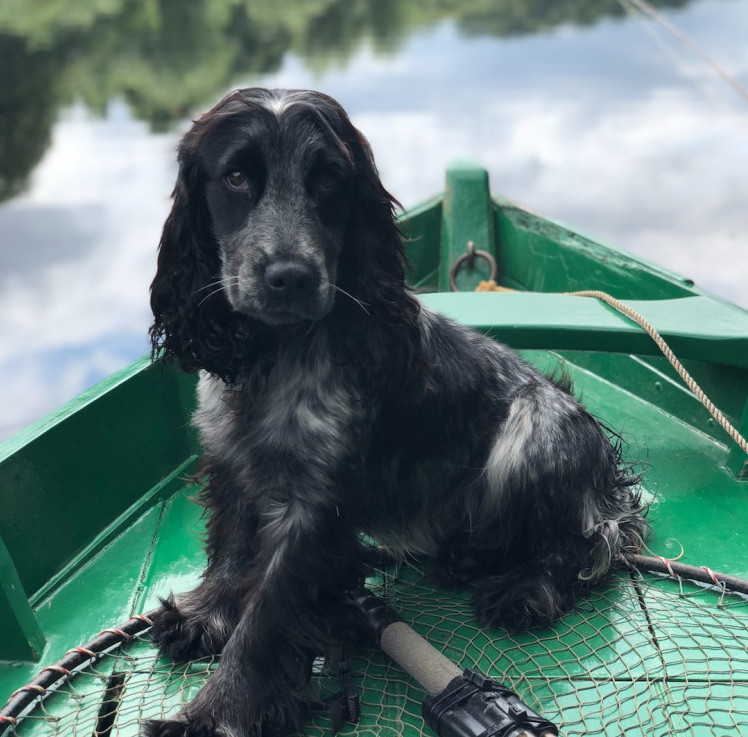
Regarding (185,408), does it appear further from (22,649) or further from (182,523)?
(22,649)

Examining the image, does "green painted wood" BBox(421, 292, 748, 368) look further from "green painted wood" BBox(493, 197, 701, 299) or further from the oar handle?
the oar handle

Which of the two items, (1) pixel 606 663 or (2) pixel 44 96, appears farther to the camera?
(2) pixel 44 96

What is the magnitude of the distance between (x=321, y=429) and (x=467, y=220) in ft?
10.6

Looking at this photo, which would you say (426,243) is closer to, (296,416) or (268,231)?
(296,416)

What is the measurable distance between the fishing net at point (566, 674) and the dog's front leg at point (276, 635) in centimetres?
16

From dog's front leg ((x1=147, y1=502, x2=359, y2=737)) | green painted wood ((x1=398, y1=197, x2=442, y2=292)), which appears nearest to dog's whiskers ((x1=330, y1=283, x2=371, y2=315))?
dog's front leg ((x1=147, y1=502, x2=359, y2=737))

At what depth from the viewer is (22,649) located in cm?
288

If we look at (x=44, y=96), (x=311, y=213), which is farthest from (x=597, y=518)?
(x=44, y=96)

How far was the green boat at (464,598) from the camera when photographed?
262 centimetres

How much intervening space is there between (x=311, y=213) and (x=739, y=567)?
206 cm

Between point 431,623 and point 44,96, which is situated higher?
point 431,623

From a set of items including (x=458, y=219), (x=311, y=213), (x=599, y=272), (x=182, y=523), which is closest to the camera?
(x=311, y=213)

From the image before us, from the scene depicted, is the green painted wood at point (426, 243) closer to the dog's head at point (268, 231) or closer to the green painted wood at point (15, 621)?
the dog's head at point (268, 231)

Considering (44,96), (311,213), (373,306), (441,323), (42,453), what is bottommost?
(44,96)
